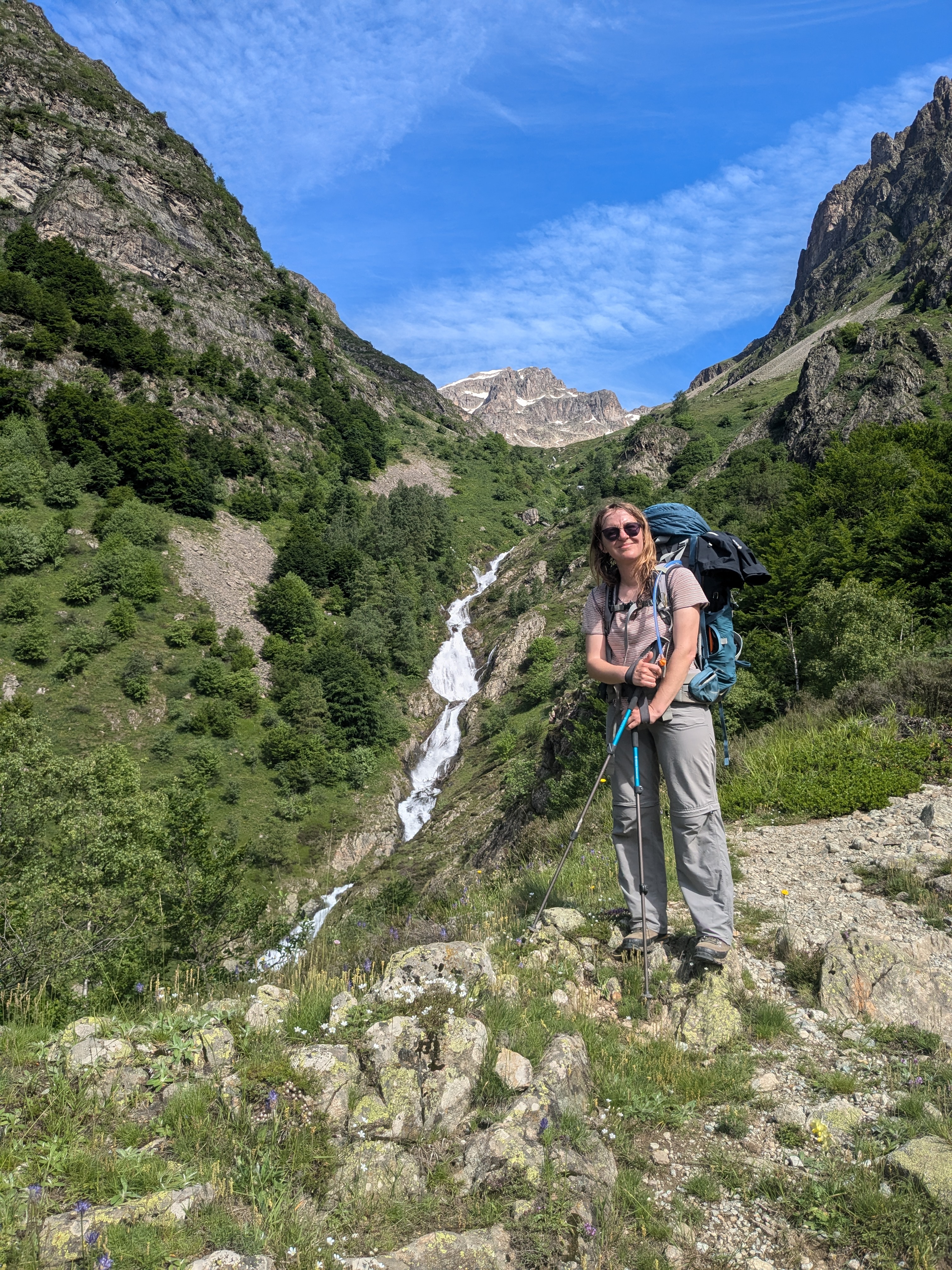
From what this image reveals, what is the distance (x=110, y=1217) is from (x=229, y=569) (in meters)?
52.3

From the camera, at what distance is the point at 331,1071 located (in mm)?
3303

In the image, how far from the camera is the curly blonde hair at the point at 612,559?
435cm

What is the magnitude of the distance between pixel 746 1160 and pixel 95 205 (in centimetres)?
9183

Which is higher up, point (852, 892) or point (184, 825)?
point (852, 892)

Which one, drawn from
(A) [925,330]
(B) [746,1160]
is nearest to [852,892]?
(B) [746,1160]

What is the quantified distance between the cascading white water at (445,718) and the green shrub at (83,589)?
2465cm

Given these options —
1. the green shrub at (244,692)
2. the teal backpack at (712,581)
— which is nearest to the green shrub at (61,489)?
the green shrub at (244,692)

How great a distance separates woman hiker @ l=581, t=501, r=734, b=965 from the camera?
4105mm

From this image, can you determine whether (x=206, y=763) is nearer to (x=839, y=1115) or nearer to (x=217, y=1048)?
(x=217, y=1048)

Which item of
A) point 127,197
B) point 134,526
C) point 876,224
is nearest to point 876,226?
point 876,224

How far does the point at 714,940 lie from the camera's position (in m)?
4.16

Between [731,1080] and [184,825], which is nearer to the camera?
[731,1080]

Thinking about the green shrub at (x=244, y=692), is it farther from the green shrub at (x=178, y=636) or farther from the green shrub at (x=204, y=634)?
the green shrub at (x=178, y=636)

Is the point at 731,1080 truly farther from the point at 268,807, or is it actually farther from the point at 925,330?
the point at 925,330
